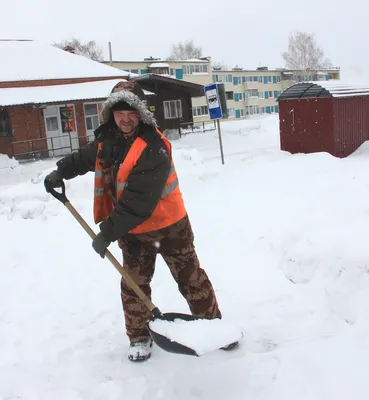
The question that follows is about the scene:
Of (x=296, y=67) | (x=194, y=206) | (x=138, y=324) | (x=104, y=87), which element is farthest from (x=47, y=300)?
(x=296, y=67)

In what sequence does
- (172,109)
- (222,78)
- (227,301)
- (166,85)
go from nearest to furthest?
(227,301) < (166,85) < (172,109) < (222,78)

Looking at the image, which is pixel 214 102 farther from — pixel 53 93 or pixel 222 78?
pixel 222 78

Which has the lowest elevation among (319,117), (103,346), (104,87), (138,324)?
(103,346)

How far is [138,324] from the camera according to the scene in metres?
3.01

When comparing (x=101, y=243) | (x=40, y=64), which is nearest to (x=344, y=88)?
(x=101, y=243)

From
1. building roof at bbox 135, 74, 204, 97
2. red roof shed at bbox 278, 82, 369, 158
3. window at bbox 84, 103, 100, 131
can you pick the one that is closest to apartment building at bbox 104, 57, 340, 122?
building roof at bbox 135, 74, 204, 97

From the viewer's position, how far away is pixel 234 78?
164 feet

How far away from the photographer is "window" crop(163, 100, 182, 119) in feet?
91.2

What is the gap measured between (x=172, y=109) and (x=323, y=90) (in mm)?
17214

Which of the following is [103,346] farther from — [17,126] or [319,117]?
[17,126]

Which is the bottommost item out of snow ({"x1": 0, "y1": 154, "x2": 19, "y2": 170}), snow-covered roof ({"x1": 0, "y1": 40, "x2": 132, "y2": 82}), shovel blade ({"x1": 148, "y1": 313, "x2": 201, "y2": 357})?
shovel blade ({"x1": 148, "y1": 313, "x2": 201, "y2": 357})

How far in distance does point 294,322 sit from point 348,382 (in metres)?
0.83

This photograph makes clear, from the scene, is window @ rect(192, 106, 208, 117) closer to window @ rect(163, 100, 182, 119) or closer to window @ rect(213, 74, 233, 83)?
window @ rect(213, 74, 233, 83)

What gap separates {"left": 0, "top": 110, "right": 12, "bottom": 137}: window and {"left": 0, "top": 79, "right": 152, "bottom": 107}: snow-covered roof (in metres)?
1.02
